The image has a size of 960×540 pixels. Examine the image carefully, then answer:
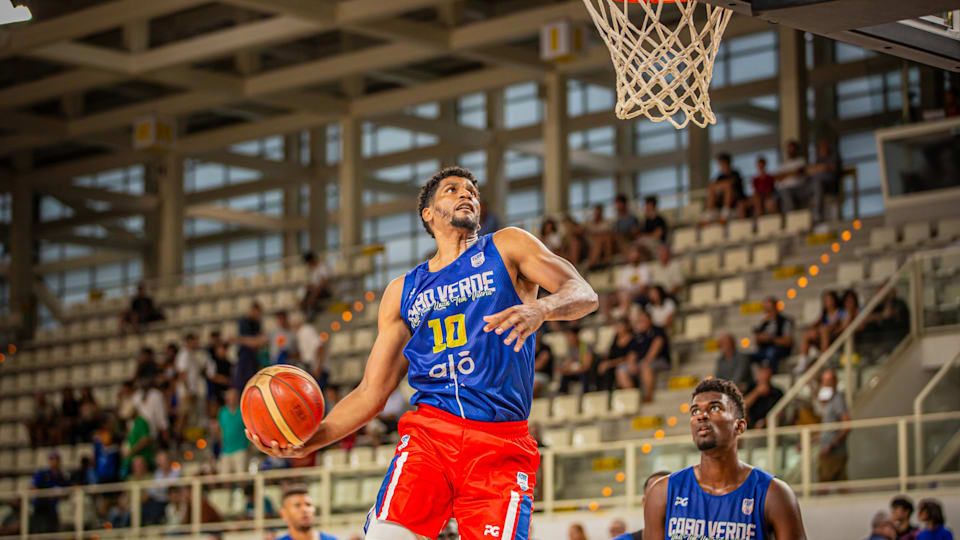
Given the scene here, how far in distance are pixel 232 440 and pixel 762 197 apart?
7.18 meters

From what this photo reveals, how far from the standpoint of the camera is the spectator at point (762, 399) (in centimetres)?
1301

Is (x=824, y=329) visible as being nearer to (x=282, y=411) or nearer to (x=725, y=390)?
Result: (x=725, y=390)

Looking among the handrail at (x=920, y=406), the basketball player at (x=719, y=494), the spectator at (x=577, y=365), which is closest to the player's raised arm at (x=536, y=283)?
the basketball player at (x=719, y=494)

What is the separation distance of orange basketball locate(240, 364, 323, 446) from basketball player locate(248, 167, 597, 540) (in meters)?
0.07

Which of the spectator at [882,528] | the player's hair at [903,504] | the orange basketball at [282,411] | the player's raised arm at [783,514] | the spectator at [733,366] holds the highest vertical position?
the spectator at [733,366]

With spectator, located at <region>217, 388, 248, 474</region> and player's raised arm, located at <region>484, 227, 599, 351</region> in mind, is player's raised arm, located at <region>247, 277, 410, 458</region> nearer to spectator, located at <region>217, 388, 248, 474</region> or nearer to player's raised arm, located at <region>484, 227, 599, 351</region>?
player's raised arm, located at <region>484, 227, 599, 351</region>

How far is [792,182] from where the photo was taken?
694 inches

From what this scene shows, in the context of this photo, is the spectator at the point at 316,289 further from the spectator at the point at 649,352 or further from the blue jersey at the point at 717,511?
the blue jersey at the point at 717,511

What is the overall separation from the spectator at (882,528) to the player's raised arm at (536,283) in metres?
5.83

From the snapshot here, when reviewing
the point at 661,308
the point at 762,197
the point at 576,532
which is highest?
the point at 762,197

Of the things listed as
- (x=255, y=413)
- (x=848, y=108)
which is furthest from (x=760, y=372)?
(x=848, y=108)

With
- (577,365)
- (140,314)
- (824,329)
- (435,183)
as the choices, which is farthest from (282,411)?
(140,314)

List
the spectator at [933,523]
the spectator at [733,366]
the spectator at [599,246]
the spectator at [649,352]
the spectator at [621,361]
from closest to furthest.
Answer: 1. the spectator at [933,523]
2. the spectator at [733,366]
3. the spectator at [649,352]
4. the spectator at [621,361]
5. the spectator at [599,246]

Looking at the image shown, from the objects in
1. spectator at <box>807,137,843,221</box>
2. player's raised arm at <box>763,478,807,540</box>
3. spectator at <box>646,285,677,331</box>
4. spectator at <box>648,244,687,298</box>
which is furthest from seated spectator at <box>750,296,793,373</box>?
player's raised arm at <box>763,478,807,540</box>
